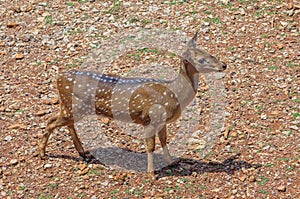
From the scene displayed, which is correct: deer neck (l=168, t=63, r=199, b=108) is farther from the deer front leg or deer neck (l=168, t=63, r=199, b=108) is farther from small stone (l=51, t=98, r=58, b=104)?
small stone (l=51, t=98, r=58, b=104)

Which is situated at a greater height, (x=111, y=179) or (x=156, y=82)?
(x=156, y=82)

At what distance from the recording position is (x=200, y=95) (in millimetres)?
12211

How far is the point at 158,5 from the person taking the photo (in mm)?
14469

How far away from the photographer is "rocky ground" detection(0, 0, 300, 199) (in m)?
10.2

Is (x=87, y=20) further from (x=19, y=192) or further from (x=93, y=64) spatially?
(x=19, y=192)

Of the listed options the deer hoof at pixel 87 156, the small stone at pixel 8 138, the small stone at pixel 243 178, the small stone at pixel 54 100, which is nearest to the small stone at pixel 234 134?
the small stone at pixel 243 178

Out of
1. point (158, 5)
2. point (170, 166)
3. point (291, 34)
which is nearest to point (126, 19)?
point (158, 5)

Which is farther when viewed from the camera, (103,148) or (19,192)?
(103,148)

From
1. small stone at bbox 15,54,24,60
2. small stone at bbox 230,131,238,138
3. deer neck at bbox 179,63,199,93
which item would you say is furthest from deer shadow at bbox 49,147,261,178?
small stone at bbox 15,54,24,60

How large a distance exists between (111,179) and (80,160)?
752 millimetres

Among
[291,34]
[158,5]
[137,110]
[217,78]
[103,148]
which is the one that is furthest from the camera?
[158,5]

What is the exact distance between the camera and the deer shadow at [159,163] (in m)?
10.5

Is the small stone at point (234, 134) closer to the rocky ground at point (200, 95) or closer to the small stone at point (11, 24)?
the rocky ground at point (200, 95)

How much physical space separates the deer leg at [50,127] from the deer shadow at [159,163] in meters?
0.22
